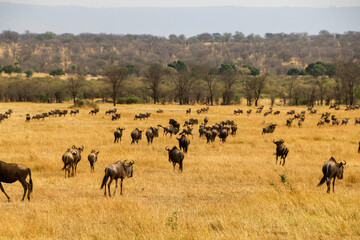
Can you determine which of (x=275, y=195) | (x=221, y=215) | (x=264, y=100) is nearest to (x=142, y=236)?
(x=221, y=215)

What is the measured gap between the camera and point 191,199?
12180mm

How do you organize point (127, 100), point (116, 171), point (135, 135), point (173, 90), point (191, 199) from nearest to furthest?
1. point (191, 199)
2. point (116, 171)
3. point (135, 135)
4. point (127, 100)
5. point (173, 90)

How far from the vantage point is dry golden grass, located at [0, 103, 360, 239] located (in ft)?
27.1

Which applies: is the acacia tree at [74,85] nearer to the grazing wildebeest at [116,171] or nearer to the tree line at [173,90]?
the tree line at [173,90]

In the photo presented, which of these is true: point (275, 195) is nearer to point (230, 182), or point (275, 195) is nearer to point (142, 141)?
point (230, 182)

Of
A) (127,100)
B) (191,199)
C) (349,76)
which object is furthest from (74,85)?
(191,199)

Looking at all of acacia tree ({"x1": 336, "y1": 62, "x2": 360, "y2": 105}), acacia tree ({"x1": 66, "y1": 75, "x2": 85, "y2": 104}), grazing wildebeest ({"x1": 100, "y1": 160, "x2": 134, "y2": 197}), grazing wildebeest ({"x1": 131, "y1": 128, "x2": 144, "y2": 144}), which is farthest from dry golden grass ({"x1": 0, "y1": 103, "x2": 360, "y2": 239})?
acacia tree ({"x1": 336, "y1": 62, "x2": 360, "y2": 105})

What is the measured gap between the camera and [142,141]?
27.9 meters

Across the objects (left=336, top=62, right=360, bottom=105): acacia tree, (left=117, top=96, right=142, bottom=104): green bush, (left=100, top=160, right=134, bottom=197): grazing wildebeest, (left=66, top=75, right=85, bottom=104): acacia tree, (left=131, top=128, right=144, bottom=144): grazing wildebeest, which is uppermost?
(left=336, top=62, right=360, bottom=105): acacia tree

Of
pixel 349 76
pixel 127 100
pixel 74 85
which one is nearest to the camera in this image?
pixel 349 76

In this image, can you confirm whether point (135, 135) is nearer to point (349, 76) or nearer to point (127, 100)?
point (127, 100)

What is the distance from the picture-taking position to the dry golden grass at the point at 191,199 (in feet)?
27.1

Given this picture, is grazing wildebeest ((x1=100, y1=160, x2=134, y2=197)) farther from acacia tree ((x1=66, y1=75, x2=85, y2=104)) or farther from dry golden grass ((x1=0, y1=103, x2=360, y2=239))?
acacia tree ((x1=66, y1=75, x2=85, y2=104))

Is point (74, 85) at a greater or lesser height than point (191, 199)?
greater
